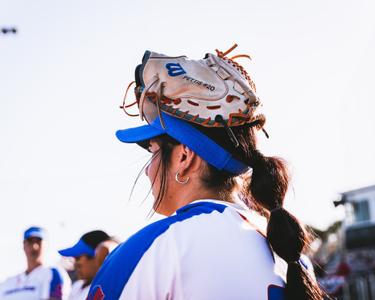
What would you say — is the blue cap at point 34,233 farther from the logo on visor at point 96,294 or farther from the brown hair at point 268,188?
the logo on visor at point 96,294

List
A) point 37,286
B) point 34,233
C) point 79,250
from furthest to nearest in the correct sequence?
point 34,233
point 37,286
point 79,250

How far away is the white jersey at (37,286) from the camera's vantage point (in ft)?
18.2

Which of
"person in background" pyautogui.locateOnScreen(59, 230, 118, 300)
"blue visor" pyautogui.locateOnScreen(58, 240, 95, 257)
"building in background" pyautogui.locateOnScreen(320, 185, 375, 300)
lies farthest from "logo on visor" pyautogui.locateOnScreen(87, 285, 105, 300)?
"building in background" pyautogui.locateOnScreen(320, 185, 375, 300)

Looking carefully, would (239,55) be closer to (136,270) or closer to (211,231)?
(211,231)

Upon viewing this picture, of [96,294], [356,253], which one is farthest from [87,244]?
[356,253]

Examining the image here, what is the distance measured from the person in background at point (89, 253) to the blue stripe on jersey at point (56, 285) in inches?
23.0

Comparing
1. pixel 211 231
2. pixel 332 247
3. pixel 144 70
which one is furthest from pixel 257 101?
pixel 332 247

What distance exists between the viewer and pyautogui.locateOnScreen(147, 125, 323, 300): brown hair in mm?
1486

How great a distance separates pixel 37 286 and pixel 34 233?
2.59 ft

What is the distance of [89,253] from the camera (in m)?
4.93

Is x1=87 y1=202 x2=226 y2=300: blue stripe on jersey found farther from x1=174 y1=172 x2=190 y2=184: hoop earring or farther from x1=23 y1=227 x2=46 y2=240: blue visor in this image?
x1=23 y1=227 x2=46 y2=240: blue visor

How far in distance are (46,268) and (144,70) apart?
4600 millimetres

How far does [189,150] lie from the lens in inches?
64.5

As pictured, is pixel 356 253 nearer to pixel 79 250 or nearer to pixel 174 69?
pixel 79 250
